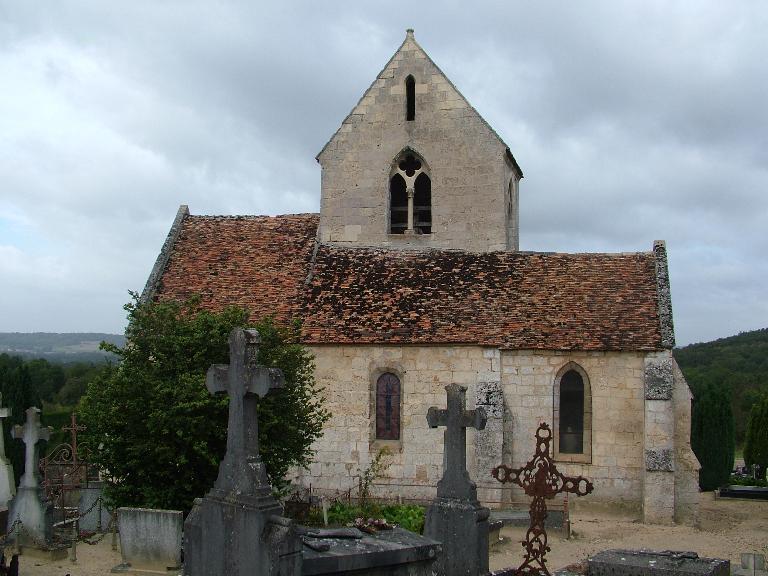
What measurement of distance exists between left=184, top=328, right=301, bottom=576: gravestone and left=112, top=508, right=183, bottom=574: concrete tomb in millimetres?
6183

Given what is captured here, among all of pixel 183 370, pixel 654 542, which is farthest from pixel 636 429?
pixel 183 370

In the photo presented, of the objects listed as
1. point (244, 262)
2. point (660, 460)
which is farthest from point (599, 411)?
point (244, 262)

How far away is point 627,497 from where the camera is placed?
20547mm

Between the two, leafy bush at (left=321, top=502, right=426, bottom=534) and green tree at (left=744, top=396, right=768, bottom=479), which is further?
green tree at (left=744, top=396, right=768, bottom=479)

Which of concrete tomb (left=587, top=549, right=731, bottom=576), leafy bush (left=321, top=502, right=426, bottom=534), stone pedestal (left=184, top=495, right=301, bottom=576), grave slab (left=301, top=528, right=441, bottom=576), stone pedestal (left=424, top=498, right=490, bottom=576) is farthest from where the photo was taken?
leafy bush (left=321, top=502, right=426, bottom=534)

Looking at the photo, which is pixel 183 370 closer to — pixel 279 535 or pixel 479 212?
pixel 279 535

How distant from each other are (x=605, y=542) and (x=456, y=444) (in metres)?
7.59

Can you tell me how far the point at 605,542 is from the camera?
17.9 metres

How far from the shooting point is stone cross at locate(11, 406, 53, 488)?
16.9 metres

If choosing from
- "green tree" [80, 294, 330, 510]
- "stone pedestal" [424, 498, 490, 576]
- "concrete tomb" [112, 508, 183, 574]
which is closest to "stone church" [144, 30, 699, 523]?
"green tree" [80, 294, 330, 510]

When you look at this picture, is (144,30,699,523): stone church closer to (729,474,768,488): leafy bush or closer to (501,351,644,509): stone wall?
(501,351,644,509): stone wall

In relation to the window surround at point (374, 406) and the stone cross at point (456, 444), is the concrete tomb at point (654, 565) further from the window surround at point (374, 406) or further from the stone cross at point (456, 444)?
the window surround at point (374, 406)

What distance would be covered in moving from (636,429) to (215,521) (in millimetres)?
14575

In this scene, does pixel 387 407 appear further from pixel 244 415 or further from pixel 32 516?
pixel 244 415
